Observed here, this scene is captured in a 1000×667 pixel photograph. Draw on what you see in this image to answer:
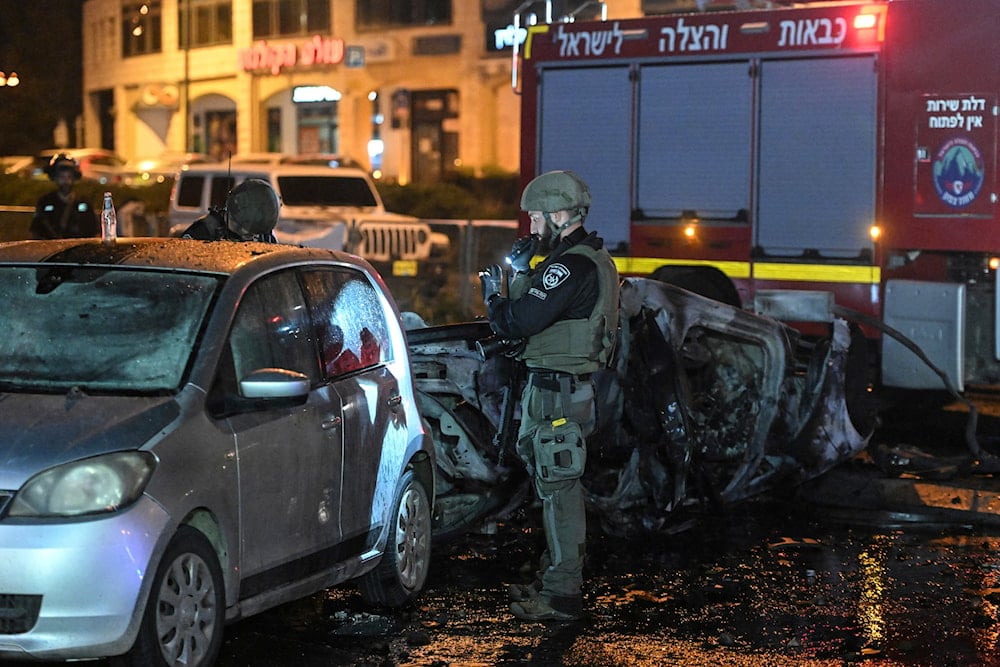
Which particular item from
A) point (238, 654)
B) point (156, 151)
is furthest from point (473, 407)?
point (156, 151)

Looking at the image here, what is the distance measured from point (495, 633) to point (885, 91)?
6.59 metres

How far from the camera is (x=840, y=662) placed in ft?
18.4

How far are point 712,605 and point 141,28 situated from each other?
52475 mm

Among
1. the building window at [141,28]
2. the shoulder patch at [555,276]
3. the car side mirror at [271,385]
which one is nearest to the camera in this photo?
the car side mirror at [271,385]

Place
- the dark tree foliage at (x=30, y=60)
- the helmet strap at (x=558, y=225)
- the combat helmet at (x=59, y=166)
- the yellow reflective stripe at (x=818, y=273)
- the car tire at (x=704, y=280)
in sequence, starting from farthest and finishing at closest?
the dark tree foliage at (x=30, y=60) < the car tire at (x=704, y=280) < the yellow reflective stripe at (x=818, y=273) < the combat helmet at (x=59, y=166) < the helmet strap at (x=558, y=225)

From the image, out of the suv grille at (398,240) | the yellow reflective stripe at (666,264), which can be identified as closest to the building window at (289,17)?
the suv grille at (398,240)

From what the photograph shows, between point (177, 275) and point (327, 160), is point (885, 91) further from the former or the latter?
point (327, 160)

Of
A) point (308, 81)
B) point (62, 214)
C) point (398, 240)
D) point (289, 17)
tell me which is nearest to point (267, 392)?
point (62, 214)

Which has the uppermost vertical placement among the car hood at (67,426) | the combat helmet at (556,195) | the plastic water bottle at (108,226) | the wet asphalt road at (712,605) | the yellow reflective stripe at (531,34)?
the yellow reflective stripe at (531,34)

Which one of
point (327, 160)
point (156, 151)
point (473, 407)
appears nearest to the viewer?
point (473, 407)

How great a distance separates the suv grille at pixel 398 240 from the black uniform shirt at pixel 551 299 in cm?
1312

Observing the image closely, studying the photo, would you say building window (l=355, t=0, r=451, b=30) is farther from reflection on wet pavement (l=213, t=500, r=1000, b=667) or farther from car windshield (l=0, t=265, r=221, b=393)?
car windshield (l=0, t=265, r=221, b=393)

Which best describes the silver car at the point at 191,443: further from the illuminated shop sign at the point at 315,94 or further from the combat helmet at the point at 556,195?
the illuminated shop sign at the point at 315,94

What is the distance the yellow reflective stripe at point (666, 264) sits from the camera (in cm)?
1184
